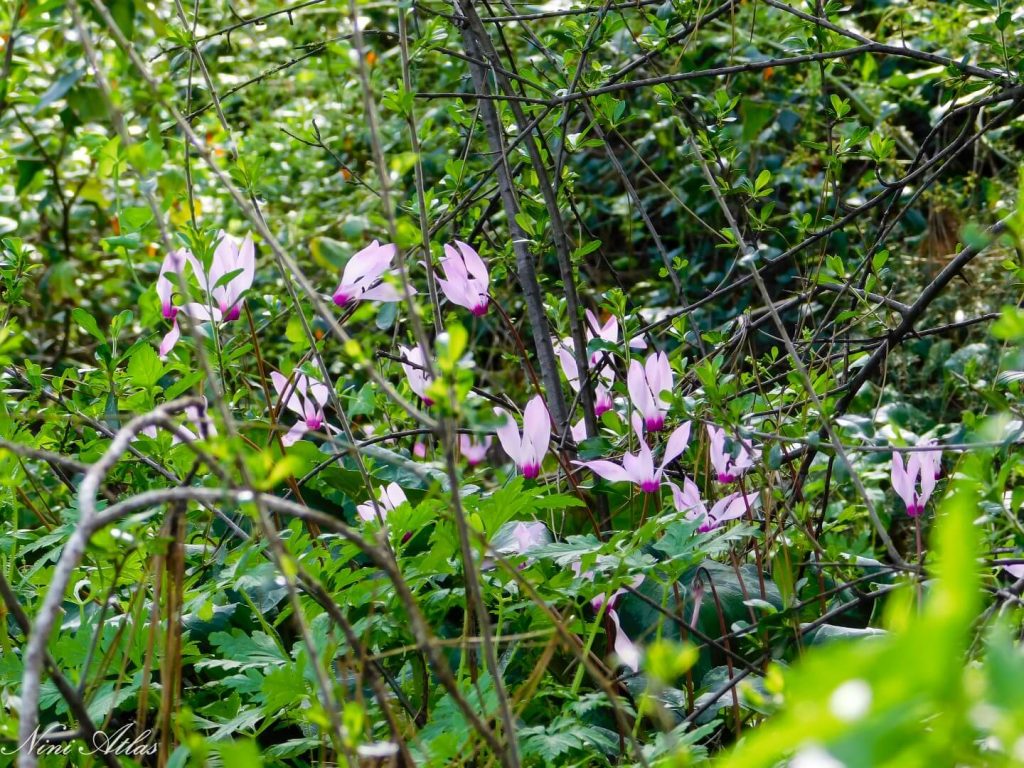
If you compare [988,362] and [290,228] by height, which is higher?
[290,228]

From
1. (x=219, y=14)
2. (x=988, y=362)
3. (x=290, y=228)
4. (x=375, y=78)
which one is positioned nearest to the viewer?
(x=375, y=78)

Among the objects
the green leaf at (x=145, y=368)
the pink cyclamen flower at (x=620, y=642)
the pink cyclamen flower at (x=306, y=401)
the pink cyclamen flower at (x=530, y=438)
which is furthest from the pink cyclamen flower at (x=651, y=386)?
the green leaf at (x=145, y=368)

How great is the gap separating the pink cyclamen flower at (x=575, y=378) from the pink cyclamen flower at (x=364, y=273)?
385mm

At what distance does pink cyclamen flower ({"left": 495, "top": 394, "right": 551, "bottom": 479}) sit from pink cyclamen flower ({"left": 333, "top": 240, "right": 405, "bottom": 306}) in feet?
0.76

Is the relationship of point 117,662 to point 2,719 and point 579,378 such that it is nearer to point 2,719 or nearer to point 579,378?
point 2,719

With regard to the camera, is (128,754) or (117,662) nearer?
(128,754)

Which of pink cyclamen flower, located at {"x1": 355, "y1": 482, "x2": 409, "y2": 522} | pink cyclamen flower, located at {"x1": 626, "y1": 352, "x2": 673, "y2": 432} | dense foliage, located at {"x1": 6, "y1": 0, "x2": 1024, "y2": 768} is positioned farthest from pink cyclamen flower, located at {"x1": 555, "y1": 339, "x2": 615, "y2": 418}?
pink cyclamen flower, located at {"x1": 355, "y1": 482, "x2": 409, "y2": 522}

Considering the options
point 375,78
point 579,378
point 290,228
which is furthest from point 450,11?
point 290,228

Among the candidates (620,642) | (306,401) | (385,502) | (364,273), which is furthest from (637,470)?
(306,401)

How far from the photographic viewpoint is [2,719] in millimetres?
1028

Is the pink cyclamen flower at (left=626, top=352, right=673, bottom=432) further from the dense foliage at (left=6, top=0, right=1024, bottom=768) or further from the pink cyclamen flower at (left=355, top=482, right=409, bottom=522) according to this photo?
the pink cyclamen flower at (left=355, top=482, right=409, bottom=522)

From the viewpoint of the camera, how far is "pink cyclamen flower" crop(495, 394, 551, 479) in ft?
4.71

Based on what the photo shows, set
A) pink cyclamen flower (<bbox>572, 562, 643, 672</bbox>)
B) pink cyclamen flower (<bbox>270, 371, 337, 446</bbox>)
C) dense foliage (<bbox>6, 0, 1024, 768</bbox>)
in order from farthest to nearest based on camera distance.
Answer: pink cyclamen flower (<bbox>270, 371, 337, 446</bbox>) → pink cyclamen flower (<bbox>572, 562, 643, 672</bbox>) → dense foliage (<bbox>6, 0, 1024, 768</bbox>)

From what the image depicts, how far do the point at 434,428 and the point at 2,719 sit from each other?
0.56 metres
